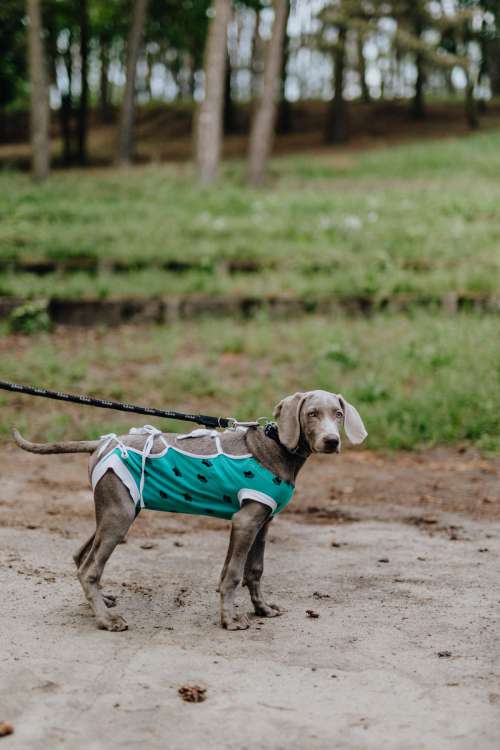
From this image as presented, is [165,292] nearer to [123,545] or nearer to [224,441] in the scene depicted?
[123,545]

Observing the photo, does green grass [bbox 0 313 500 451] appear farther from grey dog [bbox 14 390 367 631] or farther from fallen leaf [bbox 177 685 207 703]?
fallen leaf [bbox 177 685 207 703]

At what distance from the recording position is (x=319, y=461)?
370 inches

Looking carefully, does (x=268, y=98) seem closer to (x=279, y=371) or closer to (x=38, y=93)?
(x=38, y=93)

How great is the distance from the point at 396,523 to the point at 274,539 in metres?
1.15

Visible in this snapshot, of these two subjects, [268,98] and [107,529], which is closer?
[107,529]

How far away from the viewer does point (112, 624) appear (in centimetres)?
468

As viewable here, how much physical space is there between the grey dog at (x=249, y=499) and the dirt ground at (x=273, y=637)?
181 millimetres

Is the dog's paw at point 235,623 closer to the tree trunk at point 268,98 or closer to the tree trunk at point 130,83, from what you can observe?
the tree trunk at point 268,98

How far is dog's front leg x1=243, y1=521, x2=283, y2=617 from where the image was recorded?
499 cm

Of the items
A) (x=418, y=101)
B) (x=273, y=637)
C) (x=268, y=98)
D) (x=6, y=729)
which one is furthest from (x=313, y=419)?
(x=418, y=101)

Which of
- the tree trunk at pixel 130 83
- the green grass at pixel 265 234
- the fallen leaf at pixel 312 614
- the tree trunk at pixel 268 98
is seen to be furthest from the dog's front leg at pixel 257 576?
the tree trunk at pixel 130 83

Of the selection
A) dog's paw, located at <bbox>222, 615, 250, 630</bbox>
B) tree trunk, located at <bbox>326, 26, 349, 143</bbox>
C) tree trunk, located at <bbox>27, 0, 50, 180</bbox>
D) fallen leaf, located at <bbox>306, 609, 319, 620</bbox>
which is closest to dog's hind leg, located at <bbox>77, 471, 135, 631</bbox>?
dog's paw, located at <bbox>222, 615, 250, 630</bbox>

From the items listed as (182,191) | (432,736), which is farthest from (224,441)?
(182,191)

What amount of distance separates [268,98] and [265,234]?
7.47 meters
